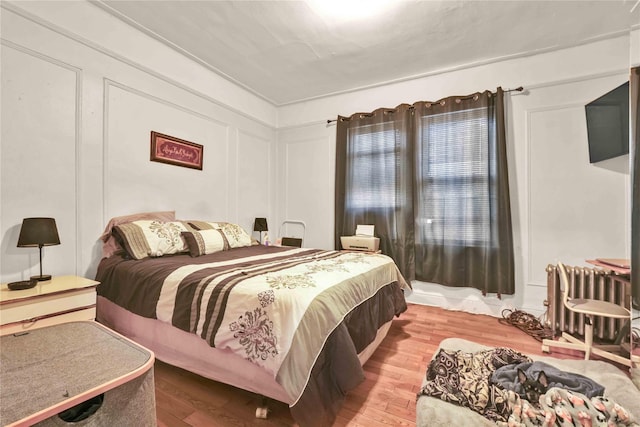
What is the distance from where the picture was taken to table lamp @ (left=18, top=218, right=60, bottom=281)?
6.08 feet

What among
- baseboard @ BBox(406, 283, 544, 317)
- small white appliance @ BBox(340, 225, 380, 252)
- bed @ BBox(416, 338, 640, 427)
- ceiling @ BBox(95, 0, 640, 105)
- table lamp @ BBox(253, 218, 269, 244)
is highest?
ceiling @ BBox(95, 0, 640, 105)

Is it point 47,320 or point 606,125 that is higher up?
point 606,125

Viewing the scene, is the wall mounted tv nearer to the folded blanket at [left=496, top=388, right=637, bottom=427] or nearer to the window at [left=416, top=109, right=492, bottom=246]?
the window at [left=416, top=109, right=492, bottom=246]

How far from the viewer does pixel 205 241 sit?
2.71 meters

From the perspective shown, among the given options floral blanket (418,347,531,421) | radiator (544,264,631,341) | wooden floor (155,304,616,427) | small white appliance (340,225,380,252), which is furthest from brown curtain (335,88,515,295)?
floral blanket (418,347,531,421)

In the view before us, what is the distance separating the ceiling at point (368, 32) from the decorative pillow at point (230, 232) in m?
1.97

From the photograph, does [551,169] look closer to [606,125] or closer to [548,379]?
[606,125]

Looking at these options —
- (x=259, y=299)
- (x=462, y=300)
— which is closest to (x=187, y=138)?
(x=259, y=299)

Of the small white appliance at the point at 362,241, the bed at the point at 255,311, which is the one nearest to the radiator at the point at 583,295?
the bed at the point at 255,311

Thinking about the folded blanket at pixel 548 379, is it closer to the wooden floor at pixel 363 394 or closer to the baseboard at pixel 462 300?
the wooden floor at pixel 363 394

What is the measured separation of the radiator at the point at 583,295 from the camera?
76.5 inches

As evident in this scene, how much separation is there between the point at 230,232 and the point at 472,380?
101 inches

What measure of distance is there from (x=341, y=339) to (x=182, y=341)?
1.04 meters

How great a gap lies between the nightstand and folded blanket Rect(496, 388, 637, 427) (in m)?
2.50
